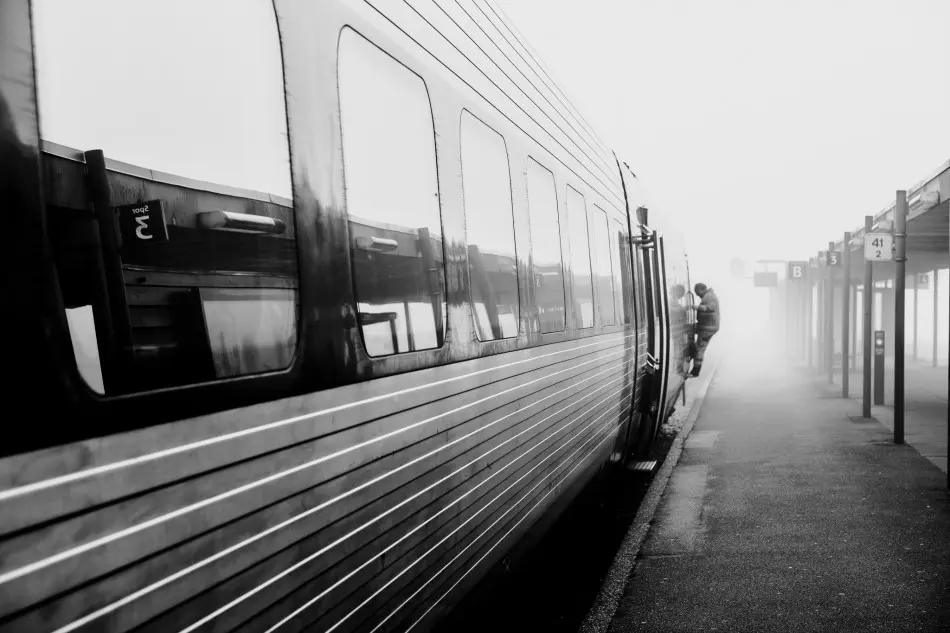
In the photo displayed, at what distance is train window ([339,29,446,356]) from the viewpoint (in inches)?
101

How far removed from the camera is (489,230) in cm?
381

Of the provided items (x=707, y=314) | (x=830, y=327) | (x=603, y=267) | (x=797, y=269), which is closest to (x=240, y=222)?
(x=603, y=267)

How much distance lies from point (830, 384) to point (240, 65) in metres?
19.1

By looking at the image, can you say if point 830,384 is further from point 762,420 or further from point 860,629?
point 860,629

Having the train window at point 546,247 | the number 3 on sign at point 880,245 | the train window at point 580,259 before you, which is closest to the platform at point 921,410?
the number 3 on sign at point 880,245

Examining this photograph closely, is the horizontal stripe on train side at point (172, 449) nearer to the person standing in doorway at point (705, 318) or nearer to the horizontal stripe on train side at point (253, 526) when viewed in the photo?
the horizontal stripe on train side at point (253, 526)

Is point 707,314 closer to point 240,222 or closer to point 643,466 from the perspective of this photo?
point 643,466

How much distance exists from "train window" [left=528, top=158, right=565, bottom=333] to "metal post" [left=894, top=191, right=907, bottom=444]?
637 cm

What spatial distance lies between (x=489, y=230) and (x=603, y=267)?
9.47 ft

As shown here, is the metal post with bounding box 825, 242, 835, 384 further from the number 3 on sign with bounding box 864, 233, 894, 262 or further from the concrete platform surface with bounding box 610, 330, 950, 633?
the concrete platform surface with bounding box 610, 330, 950, 633

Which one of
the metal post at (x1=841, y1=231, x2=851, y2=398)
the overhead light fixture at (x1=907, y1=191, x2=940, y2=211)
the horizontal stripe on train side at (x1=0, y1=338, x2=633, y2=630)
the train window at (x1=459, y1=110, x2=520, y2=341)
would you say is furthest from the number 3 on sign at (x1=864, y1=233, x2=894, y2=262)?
the horizontal stripe on train side at (x1=0, y1=338, x2=633, y2=630)

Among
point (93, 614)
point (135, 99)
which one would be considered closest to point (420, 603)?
point (93, 614)

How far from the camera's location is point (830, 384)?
18938 mm

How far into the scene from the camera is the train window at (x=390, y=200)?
2.56 meters
